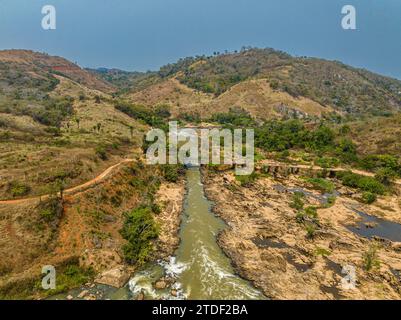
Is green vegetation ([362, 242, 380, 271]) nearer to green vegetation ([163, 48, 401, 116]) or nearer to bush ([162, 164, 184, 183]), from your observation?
bush ([162, 164, 184, 183])

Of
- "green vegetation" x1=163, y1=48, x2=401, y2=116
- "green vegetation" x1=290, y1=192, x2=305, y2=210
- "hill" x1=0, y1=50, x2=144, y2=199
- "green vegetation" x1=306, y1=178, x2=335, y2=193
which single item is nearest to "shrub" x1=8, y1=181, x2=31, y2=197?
"hill" x1=0, y1=50, x2=144, y2=199

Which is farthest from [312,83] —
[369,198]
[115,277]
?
[115,277]

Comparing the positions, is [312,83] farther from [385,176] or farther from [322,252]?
[322,252]

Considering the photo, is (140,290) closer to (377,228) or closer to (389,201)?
(377,228)

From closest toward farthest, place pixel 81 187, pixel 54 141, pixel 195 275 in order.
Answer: pixel 195 275 < pixel 81 187 < pixel 54 141

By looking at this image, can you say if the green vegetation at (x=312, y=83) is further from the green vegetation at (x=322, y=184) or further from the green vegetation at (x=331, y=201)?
A: the green vegetation at (x=331, y=201)
